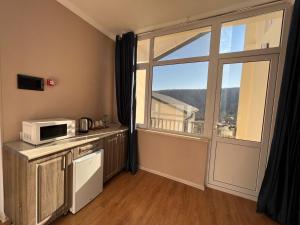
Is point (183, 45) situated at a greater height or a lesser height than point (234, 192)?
greater

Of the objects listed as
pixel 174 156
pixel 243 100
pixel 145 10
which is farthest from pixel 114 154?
pixel 145 10

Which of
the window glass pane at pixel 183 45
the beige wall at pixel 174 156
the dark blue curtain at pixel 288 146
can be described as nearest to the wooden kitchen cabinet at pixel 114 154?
the beige wall at pixel 174 156

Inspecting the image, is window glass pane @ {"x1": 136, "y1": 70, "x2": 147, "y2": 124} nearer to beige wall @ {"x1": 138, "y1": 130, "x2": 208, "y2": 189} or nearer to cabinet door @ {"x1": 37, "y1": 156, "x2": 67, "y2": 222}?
beige wall @ {"x1": 138, "y1": 130, "x2": 208, "y2": 189}

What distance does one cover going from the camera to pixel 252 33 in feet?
6.81

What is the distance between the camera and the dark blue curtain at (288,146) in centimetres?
161

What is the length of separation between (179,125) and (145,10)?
1.95 meters

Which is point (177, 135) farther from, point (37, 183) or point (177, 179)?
point (37, 183)

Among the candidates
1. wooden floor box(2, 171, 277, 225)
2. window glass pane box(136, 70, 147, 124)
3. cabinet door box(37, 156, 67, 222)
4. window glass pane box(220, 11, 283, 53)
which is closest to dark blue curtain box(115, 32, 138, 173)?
window glass pane box(136, 70, 147, 124)

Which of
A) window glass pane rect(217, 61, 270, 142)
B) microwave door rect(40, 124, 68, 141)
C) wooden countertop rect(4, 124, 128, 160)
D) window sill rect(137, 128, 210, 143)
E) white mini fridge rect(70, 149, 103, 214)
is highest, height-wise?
window glass pane rect(217, 61, 270, 142)

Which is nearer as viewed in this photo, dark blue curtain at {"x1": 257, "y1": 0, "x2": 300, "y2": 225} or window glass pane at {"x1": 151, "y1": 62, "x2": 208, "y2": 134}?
→ dark blue curtain at {"x1": 257, "y1": 0, "x2": 300, "y2": 225}

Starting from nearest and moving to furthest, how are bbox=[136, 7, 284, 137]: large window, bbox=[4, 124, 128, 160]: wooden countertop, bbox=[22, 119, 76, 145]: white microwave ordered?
bbox=[4, 124, 128, 160]: wooden countertop → bbox=[22, 119, 76, 145]: white microwave → bbox=[136, 7, 284, 137]: large window

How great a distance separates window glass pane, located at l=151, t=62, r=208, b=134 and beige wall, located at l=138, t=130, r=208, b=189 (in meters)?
0.21

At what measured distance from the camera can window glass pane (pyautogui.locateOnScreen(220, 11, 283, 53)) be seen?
194 centimetres

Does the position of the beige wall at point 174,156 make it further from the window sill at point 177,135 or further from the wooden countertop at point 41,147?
the wooden countertop at point 41,147
